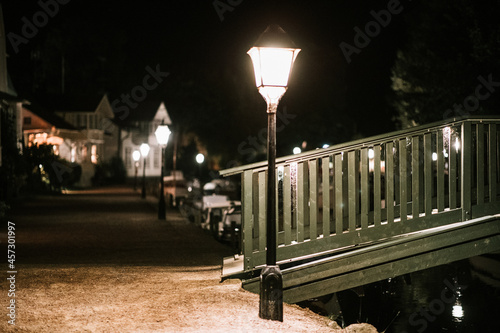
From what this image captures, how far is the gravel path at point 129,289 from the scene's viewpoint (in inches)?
266

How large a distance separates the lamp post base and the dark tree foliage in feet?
52.0

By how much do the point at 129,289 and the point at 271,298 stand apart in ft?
7.72

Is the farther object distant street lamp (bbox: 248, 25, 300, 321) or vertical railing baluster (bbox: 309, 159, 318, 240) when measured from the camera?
vertical railing baluster (bbox: 309, 159, 318, 240)

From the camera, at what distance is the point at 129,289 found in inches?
331

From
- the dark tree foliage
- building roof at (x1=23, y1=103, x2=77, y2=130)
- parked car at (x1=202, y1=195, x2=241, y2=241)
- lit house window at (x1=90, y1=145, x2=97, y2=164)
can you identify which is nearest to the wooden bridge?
parked car at (x1=202, y1=195, x2=241, y2=241)

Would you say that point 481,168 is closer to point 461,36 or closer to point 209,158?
point 461,36

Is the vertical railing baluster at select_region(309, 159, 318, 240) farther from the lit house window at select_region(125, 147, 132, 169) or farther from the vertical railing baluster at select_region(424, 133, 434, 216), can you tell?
the lit house window at select_region(125, 147, 132, 169)

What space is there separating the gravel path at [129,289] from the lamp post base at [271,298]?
0.12m

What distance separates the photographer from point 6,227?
16.8 metres

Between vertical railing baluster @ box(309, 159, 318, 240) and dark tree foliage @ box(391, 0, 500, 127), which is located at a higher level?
dark tree foliage @ box(391, 0, 500, 127)

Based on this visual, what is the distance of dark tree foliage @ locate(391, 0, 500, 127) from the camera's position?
2069 centimetres

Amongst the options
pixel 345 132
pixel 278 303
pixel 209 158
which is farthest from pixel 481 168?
pixel 209 158

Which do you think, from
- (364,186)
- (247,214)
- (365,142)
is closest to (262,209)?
(247,214)

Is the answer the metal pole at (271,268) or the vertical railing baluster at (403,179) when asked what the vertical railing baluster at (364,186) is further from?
the metal pole at (271,268)
